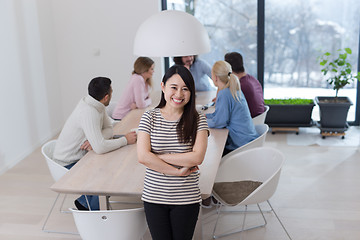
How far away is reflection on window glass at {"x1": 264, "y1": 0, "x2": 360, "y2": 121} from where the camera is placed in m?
6.16

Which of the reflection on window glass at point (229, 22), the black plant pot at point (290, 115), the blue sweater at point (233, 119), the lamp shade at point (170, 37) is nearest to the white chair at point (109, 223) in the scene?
the lamp shade at point (170, 37)

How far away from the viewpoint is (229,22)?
639 cm

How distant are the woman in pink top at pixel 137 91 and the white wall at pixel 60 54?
4.42 ft

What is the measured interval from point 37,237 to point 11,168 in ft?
5.41

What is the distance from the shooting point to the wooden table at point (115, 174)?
9.41ft

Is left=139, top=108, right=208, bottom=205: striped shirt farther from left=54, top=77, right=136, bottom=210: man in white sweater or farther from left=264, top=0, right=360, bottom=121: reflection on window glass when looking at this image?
left=264, top=0, right=360, bottom=121: reflection on window glass

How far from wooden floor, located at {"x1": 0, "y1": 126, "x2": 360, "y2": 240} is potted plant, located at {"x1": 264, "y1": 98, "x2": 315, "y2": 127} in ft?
2.26

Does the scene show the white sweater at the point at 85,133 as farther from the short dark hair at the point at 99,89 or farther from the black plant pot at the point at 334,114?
the black plant pot at the point at 334,114

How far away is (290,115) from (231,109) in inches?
94.9

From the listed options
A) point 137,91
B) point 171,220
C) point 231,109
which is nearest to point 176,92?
point 171,220

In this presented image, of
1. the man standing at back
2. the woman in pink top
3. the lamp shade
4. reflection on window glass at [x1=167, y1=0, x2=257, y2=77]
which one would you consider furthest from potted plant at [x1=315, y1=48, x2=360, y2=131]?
the lamp shade

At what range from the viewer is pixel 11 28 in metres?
5.31

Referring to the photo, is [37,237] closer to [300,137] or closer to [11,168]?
[11,168]

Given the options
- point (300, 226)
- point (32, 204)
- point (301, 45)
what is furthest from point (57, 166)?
point (301, 45)
